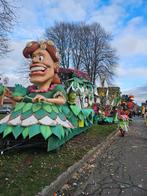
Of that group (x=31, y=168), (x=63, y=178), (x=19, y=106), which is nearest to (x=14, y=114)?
(x=19, y=106)

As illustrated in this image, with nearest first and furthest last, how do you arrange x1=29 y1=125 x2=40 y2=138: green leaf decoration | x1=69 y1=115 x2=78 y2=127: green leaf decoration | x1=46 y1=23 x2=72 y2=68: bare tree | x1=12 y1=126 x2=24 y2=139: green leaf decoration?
x1=29 y1=125 x2=40 y2=138: green leaf decoration, x1=12 y1=126 x2=24 y2=139: green leaf decoration, x1=69 y1=115 x2=78 y2=127: green leaf decoration, x1=46 y1=23 x2=72 y2=68: bare tree

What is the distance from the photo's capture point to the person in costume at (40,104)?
7.23 meters

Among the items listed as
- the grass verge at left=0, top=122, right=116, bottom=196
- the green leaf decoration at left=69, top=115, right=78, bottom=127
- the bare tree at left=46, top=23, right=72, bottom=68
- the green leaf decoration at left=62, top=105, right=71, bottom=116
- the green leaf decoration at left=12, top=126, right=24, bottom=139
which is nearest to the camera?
the grass verge at left=0, top=122, right=116, bottom=196

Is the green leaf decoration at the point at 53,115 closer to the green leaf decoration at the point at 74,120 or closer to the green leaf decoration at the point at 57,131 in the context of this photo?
the green leaf decoration at the point at 57,131

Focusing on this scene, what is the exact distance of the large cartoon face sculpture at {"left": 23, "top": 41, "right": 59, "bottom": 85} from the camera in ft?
27.0

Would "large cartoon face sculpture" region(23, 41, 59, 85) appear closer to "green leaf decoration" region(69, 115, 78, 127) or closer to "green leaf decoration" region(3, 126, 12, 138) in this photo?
"green leaf decoration" region(3, 126, 12, 138)

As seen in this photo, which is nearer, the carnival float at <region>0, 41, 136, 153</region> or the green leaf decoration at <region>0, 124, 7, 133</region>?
the carnival float at <region>0, 41, 136, 153</region>

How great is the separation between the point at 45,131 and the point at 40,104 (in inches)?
34.8

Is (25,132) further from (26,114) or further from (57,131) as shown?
(57,131)

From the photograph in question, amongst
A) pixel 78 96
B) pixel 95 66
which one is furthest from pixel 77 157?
pixel 95 66

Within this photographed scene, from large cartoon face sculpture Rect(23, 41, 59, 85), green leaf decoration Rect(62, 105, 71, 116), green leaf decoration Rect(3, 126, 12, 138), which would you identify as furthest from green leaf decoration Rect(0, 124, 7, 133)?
green leaf decoration Rect(62, 105, 71, 116)

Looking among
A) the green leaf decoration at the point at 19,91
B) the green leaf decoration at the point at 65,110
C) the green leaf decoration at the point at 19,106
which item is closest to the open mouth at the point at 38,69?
the green leaf decoration at the point at 19,91

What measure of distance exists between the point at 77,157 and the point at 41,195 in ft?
10.7

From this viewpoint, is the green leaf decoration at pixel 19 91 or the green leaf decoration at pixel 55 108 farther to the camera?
the green leaf decoration at pixel 19 91
